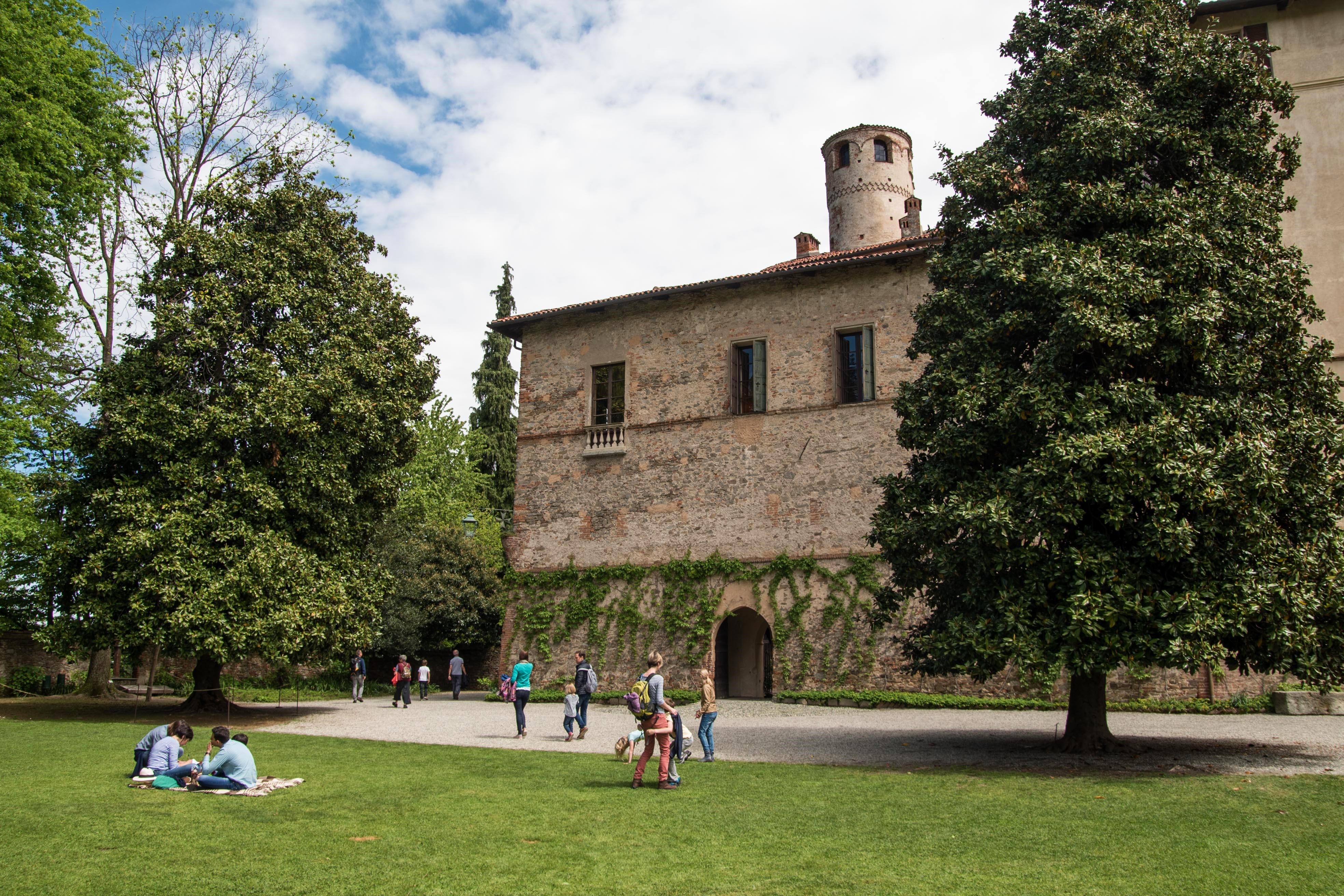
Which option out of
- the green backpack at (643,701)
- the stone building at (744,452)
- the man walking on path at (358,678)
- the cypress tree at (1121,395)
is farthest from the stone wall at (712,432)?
the green backpack at (643,701)

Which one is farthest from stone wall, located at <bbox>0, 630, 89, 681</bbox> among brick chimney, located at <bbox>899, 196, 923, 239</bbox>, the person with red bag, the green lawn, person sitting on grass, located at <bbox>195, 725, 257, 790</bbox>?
brick chimney, located at <bbox>899, 196, 923, 239</bbox>

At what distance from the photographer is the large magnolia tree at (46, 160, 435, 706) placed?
54.6ft

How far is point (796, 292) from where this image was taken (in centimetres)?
2333

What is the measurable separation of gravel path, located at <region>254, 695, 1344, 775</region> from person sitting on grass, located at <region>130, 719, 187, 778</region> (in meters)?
5.37

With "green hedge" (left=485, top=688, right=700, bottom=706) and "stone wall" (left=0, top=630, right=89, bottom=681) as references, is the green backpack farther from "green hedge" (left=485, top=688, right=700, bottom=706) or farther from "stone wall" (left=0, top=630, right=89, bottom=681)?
"stone wall" (left=0, top=630, right=89, bottom=681)

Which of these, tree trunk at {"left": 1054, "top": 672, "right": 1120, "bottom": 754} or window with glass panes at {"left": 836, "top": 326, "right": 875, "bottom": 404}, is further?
window with glass panes at {"left": 836, "top": 326, "right": 875, "bottom": 404}

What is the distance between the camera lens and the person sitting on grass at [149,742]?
1008 cm

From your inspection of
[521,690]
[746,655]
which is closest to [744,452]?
[746,655]

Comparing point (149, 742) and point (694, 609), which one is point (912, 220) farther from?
point (149, 742)

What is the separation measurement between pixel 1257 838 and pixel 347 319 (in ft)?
58.5

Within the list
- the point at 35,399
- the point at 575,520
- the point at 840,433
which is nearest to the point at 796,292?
the point at 840,433

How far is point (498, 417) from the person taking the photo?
1903 inches

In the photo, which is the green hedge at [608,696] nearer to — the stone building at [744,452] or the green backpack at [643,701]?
the stone building at [744,452]

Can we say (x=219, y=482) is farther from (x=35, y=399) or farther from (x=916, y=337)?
(x=916, y=337)
